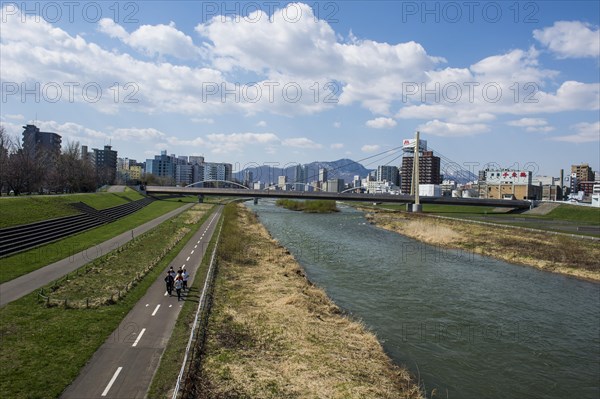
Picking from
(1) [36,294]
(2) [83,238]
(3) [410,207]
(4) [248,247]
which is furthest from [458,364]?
(3) [410,207]

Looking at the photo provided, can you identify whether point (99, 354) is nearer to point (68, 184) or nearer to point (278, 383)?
point (278, 383)

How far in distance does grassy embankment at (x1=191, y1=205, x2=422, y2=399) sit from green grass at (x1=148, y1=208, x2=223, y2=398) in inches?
40.5

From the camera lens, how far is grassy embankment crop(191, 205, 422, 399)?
48.9 ft

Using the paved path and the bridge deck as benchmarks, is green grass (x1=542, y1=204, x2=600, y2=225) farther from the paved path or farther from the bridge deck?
the paved path

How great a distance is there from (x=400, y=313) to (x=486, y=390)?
9.33 meters

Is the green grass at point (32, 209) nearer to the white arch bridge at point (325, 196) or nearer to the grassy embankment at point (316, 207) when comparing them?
the white arch bridge at point (325, 196)

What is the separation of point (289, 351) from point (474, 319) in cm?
1388

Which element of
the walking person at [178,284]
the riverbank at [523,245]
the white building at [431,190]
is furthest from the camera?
→ the white building at [431,190]

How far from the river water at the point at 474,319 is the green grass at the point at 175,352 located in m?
10.1

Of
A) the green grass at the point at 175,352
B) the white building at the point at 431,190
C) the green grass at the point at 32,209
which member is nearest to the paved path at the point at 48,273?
the green grass at the point at 32,209

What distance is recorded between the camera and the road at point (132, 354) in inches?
533

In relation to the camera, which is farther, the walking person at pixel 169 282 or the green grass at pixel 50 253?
the green grass at pixel 50 253

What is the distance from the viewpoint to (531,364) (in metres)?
19.3

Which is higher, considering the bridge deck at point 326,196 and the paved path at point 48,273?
the bridge deck at point 326,196
